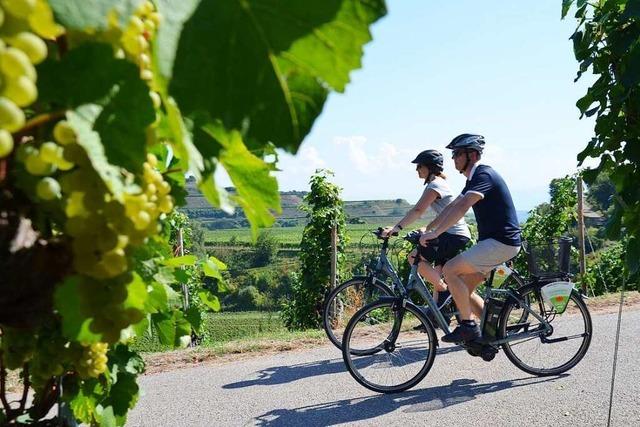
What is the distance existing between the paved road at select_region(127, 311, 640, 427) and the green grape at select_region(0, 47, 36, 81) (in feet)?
15.0

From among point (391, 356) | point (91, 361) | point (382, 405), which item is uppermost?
point (91, 361)

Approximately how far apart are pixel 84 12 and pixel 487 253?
476cm

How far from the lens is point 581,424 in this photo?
446 cm

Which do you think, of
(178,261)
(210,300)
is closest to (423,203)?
(210,300)

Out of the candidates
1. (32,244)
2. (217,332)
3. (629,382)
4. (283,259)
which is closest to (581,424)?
(629,382)

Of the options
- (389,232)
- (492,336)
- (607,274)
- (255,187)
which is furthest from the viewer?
(607,274)

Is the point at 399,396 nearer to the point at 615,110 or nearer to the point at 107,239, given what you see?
the point at 615,110

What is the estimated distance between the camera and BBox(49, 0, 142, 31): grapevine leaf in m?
0.44

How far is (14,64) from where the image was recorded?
36 centimetres

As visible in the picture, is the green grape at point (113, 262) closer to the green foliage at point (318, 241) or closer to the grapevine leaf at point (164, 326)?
the grapevine leaf at point (164, 326)

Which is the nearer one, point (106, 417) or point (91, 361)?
point (91, 361)

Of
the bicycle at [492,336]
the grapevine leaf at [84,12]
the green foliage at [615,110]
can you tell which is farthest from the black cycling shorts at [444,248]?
the grapevine leaf at [84,12]

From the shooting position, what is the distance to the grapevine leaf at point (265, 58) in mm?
483

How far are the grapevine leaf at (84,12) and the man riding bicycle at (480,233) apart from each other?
4.58 m
